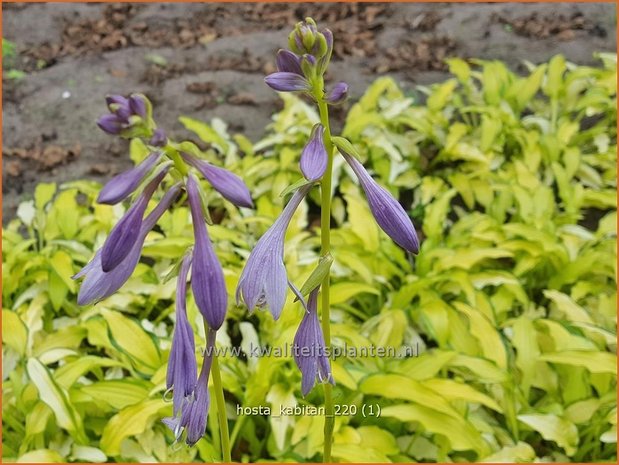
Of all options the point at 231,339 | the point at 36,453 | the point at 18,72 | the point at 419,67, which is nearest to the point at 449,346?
the point at 231,339

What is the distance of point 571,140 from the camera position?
3.79 metres

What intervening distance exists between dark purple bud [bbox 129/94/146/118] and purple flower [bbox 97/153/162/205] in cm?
8

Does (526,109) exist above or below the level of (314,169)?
below

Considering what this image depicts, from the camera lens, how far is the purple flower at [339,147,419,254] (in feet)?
3.45

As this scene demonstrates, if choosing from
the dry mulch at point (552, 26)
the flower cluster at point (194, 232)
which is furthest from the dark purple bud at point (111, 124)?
the dry mulch at point (552, 26)

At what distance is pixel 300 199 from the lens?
1.10m

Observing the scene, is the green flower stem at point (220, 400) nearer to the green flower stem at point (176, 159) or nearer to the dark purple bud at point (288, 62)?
the green flower stem at point (176, 159)

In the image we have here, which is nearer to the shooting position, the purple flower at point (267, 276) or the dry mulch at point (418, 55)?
the purple flower at point (267, 276)

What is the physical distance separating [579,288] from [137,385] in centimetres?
170

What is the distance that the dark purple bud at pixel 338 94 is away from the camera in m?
1.04

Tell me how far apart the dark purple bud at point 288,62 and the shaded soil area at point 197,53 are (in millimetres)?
2799

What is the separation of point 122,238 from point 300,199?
0.29 m

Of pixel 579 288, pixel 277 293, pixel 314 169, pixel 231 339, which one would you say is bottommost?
pixel 231 339

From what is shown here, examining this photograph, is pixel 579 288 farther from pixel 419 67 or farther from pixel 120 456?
pixel 419 67
